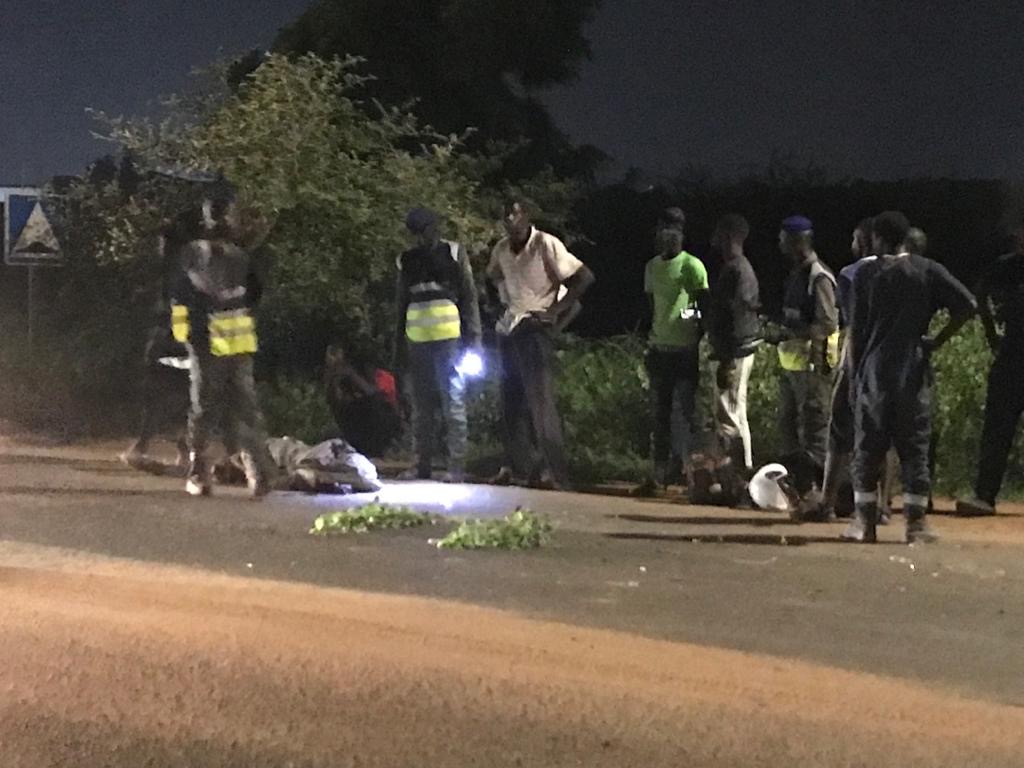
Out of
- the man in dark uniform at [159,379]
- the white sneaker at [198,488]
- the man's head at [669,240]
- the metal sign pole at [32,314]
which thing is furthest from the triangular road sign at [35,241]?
the man's head at [669,240]

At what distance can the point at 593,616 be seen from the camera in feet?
24.1

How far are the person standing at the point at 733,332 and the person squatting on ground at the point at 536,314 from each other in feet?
3.48

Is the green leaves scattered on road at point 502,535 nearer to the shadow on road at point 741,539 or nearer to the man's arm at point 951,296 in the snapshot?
the shadow on road at point 741,539

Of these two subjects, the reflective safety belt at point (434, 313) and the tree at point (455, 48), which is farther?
the tree at point (455, 48)

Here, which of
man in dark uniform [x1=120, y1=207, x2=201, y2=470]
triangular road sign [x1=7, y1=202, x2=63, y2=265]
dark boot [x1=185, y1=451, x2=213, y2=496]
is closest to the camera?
dark boot [x1=185, y1=451, x2=213, y2=496]

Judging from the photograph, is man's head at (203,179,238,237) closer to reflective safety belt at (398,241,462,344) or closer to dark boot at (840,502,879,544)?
reflective safety belt at (398,241,462,344)

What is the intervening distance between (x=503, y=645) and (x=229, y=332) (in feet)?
16.7

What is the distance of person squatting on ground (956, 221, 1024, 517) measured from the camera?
10930 millimetres

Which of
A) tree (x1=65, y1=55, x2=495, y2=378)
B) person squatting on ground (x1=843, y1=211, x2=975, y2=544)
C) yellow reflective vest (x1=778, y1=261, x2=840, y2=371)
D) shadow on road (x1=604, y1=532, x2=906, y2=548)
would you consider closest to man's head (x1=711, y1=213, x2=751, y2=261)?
yellow reflective vest (x1=778, y1=261, x2=840, y2=371)

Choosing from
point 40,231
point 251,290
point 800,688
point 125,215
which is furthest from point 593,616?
point 40,231

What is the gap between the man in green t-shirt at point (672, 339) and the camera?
39.4 ft

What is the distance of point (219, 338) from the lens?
1098 centimetres

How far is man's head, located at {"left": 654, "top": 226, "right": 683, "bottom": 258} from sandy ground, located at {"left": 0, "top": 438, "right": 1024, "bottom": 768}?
8.20 feet

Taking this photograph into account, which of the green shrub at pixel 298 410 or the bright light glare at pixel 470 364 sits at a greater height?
the bright light glare at pixel 470 364
